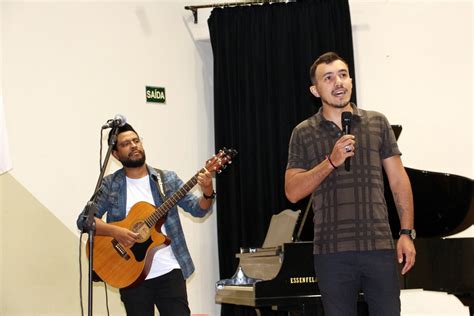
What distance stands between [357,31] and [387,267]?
13.9 ft

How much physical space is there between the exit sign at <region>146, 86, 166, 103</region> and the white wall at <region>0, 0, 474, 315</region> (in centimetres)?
5

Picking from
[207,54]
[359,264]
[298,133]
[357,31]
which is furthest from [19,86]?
[359,264]

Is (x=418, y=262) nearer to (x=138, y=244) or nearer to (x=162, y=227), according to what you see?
(x=162, y=227)

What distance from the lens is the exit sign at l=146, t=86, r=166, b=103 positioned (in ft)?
22.0

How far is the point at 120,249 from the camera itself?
444cm

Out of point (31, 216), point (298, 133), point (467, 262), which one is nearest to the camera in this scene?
point (298, 133)

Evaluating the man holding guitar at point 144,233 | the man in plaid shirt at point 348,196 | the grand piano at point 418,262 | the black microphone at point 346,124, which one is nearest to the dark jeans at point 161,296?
the man holding guitar at point 144,233

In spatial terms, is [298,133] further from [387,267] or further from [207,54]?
[207,54]

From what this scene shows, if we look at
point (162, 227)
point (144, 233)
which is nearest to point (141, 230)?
point (144, 233)

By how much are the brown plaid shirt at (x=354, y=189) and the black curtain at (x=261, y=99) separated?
11.0 ft

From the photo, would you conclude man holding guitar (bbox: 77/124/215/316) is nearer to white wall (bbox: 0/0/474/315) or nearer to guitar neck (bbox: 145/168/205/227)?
guitar neck (bbox: 145/168/205/227)

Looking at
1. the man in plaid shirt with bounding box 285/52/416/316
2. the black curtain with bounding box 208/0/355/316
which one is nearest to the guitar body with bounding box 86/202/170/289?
the man in plaid shirt with bounding box 285/52/416/316

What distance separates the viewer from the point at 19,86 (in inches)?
240

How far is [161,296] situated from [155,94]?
9.38 feet
